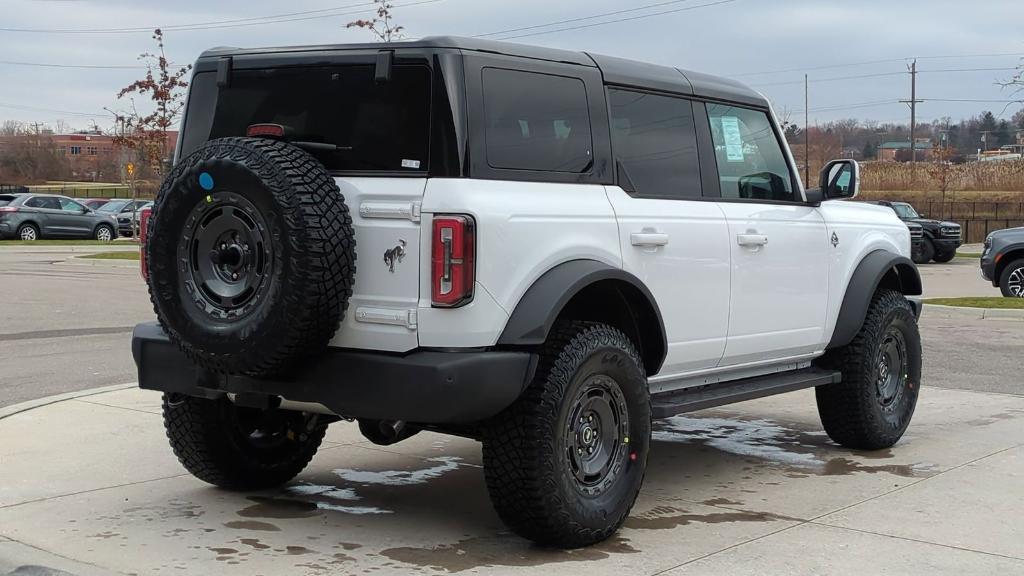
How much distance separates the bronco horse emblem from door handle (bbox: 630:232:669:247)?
4.10 feet

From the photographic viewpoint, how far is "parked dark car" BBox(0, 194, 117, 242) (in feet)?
131

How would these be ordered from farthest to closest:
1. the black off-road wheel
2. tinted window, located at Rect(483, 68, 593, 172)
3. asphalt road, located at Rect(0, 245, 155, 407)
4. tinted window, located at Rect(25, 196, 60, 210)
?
tinted window, located at Rect(25, 196, 60, 210), the black off-road wheel, asphalt road, located at Rect(0, 245, 155, 407), tinted window, located at Rect(483, 68, 593, 172)

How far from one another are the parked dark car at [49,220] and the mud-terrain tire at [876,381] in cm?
3634

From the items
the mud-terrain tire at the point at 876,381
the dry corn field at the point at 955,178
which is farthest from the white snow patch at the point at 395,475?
the dry corn field at the point at 955,178

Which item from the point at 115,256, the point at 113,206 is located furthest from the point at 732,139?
the point at 113,206

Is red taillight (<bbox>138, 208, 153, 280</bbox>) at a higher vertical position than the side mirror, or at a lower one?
lower

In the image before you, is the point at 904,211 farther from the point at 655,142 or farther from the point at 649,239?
the point at 649,239

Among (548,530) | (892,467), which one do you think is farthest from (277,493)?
(892,467)

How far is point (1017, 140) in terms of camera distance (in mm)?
136125

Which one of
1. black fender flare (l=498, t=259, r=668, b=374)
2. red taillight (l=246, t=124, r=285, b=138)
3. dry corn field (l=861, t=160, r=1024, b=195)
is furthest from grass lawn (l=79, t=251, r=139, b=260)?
dry corn field (l=861, t=160, r=1024, b=195)

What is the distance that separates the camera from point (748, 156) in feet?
23.4

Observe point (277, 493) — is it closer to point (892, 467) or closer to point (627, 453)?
point (627, 453)

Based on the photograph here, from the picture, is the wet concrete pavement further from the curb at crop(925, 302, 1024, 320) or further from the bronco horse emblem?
the curb at crop(925, 302, 1024, 320)

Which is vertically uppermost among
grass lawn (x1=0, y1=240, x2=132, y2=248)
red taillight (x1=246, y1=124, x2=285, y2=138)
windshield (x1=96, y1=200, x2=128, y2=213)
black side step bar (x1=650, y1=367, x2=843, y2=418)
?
windshield (x1=96, y1=200, x2=128, y2=213)
